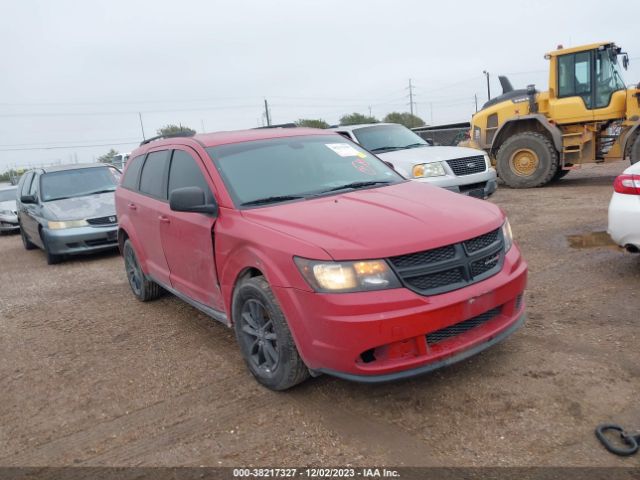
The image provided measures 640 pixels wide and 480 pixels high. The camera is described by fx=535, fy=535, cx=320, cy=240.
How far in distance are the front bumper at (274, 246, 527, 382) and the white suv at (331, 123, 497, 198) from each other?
526 centimetres

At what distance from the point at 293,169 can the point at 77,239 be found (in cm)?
557

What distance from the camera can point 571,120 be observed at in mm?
11398

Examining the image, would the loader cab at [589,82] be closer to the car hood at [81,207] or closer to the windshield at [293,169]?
the windshield at [293,169]

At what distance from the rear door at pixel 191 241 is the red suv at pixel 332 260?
0.06 feet

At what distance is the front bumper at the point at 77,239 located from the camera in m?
8.31

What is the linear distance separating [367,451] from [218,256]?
1.66 meters

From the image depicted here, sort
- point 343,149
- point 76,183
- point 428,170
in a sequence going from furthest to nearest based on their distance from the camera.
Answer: point 76,183
point 428,170
point 343,149

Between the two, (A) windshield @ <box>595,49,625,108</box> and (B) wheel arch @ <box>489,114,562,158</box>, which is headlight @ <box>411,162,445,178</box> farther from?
(A) windshield @ <box>595,49,625,108</box>

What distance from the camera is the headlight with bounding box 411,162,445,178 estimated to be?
843 centimetres

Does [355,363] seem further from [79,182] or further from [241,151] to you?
[79,182]

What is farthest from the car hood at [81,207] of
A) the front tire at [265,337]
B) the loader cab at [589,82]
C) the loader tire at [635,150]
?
the loader tire at [635,150]

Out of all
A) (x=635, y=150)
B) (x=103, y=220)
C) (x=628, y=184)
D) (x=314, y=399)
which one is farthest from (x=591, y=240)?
(x=103, y=220)

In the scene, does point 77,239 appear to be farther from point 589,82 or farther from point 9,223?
point 589,82

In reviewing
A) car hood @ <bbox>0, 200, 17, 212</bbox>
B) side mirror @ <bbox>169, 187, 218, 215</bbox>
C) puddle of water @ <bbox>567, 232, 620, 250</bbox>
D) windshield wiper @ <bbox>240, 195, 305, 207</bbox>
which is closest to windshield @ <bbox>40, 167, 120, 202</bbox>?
car hood @ <bbox>0, 200, 17, 212</bbox>
